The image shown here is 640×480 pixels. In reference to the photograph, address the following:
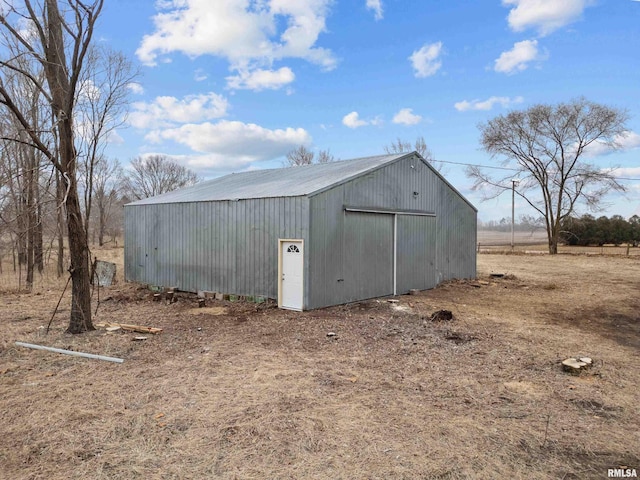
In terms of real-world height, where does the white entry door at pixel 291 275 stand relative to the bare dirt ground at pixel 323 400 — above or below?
above

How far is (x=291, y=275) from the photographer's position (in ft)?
32.6

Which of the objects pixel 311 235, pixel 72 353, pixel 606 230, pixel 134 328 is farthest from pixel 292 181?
pixel 606 230

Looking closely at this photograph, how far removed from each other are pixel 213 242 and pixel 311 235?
354cm

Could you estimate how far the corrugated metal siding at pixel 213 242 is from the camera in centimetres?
1033

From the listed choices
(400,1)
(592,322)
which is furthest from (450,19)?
(592,322)

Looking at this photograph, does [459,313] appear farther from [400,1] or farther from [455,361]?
[400,1]

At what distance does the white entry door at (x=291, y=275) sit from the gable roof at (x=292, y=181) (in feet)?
4.11

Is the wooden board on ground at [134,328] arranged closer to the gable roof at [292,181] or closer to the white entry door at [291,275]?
the white entry door at [291,275]

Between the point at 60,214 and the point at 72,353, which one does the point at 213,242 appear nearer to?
the point at 60,214

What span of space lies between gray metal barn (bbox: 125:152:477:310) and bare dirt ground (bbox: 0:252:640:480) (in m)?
1.44

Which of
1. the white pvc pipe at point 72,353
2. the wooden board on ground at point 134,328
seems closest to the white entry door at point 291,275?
the wooden board on ground at point 134,328

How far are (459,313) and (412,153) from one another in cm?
541

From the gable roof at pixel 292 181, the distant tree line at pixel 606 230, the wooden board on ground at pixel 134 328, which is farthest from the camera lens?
the distant tree line at pixel 606 230

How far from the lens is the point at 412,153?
12969 mm
